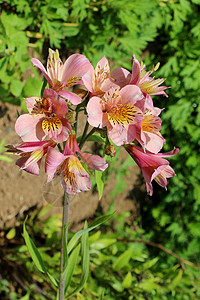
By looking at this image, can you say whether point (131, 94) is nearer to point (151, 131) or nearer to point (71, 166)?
point (151, 131)

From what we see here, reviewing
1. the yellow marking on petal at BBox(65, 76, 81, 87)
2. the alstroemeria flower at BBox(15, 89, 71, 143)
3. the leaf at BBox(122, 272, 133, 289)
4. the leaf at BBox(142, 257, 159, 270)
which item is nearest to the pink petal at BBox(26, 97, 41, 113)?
the alstroemeria flower at BBox(15, 89, 71, 143)

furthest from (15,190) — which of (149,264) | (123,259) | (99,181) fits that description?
(99,181)

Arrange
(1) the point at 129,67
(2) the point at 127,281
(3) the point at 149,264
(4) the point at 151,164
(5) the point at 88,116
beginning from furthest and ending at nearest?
1. (1) the point at 129,67
2. (3) the point at 149,264
3. (2) the point at 127,281
4. (4) the point at 151,164
5. (5) the point at 88,116

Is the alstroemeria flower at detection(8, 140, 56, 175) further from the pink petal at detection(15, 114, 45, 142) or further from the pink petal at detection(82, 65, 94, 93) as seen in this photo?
the pink petal at detection(82, 65, 94, 93)

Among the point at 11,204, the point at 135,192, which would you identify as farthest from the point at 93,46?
the point at 135,192

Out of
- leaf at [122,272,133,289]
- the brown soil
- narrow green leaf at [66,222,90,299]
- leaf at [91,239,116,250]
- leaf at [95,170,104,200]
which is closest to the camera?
leaf at [95,170,104,200]

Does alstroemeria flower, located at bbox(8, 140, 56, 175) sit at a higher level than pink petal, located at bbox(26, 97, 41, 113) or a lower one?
lower

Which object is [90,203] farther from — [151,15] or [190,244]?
[151,15]
